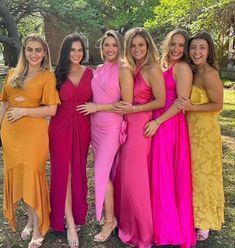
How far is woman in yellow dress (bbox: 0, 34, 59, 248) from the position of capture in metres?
3.42

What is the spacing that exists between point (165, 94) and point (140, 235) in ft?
4.50

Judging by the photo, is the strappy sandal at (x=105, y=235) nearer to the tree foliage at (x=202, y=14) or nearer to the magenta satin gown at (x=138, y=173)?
the magenta satin gown at (x=138, y=173)

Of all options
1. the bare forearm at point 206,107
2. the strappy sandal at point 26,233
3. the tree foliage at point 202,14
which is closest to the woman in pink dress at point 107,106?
the bare forearm at point 206,107

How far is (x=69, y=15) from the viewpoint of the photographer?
48.3ft

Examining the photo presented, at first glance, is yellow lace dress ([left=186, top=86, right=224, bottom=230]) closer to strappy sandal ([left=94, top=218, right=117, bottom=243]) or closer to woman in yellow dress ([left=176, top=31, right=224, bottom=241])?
woman in yellow dress ([left=176, top=31, right=224, bottom=241])

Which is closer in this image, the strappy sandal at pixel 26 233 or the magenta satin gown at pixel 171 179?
the magenta satin gown at pixel 171 179

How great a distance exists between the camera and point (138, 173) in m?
3.55

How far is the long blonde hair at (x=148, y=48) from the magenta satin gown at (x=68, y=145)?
0.42 meters

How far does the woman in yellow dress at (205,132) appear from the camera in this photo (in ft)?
11.5

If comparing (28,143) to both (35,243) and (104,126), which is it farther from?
(35,243)

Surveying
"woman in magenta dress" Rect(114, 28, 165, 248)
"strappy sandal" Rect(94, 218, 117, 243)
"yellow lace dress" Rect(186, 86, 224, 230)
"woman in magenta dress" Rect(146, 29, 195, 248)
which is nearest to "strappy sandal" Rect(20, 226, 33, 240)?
"strappy sandal" Rect(94, 218, 117, 243)

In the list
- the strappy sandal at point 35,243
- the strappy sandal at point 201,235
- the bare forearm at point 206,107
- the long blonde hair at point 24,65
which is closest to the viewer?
the long blonde hair at point 24,65

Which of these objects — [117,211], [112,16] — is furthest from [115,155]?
[112,16]

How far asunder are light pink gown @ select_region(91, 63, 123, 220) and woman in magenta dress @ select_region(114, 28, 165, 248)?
109mm
